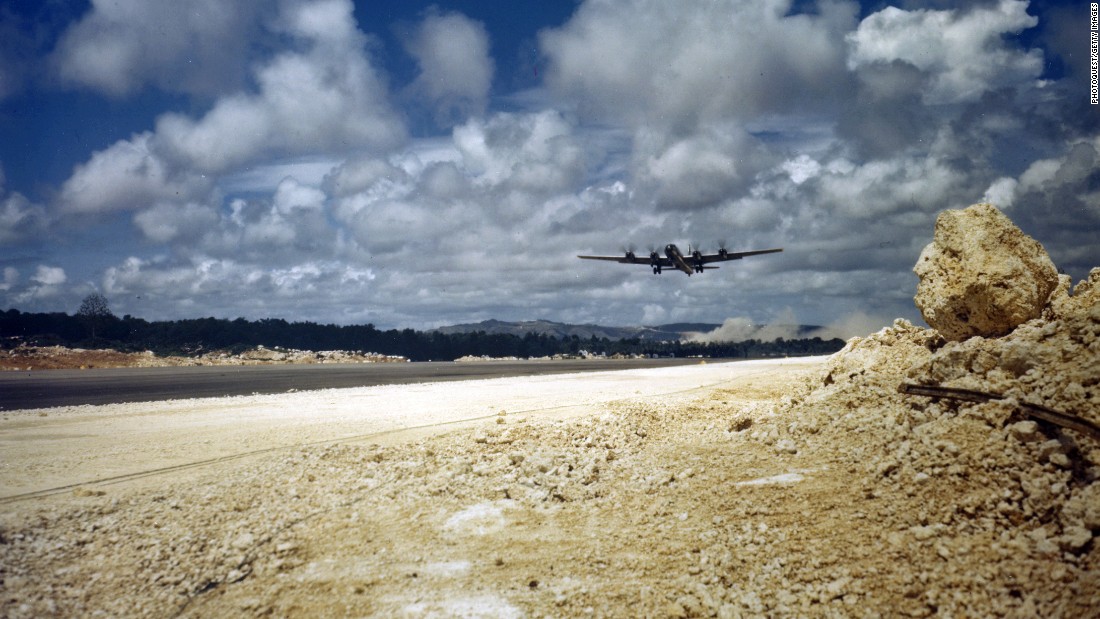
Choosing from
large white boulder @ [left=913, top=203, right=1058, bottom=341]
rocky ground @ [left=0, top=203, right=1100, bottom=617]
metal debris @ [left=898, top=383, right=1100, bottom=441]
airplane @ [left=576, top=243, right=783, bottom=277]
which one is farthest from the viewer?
airplane @ [left=576, top=243, right=783, bottom=277]

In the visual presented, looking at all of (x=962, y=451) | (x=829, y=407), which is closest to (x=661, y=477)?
(x=829, y=407)

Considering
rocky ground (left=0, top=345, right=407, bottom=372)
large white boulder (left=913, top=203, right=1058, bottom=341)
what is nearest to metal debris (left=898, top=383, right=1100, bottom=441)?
large white boulder (left=913, top=203, right=1058, bottom=341)

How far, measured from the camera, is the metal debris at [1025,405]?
18.7 feet

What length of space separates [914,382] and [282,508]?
862cm

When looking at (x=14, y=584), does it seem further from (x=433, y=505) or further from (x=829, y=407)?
(x=829, y=407)

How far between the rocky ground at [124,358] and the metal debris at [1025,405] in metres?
77.7

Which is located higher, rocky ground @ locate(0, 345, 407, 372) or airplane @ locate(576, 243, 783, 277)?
airplane @ locate(576, 243, 783, 277)

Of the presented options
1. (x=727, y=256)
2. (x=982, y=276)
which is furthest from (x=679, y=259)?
(x=982, y=276)

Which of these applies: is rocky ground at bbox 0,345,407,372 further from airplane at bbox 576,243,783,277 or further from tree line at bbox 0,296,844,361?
airplane at bbox 576,243,783,277

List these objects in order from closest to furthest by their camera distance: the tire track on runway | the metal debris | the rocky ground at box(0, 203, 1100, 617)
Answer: the rocky ground at box(0, 203, 1100, 617) < the metal debris < the tire track on runway

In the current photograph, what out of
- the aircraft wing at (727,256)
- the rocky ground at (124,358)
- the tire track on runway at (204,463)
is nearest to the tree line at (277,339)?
the rocky ground at (124,358)

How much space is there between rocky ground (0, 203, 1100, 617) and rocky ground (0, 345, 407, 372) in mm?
71652

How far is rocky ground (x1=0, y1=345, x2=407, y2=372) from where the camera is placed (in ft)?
219

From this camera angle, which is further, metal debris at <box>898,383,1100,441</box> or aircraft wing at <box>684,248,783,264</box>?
aircraft wing at <box>684,248,783,264</box>
